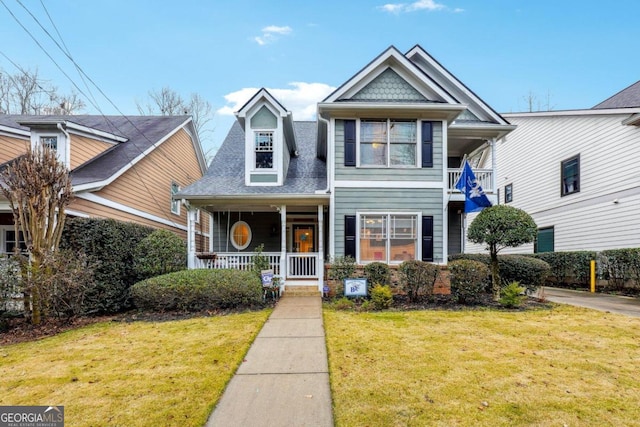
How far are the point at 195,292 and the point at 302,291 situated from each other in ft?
11.0

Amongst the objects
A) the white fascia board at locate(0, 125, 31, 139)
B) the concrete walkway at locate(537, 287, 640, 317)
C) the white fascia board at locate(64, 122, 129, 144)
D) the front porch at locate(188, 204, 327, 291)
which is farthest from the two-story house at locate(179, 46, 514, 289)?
the white fascia board at locate(0, 125, 31, 139)

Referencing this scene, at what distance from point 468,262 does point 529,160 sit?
1093 centimetres

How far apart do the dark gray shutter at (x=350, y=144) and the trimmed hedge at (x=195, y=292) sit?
15.2ft

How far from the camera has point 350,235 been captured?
1029cm

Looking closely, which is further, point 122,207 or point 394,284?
point 122,207

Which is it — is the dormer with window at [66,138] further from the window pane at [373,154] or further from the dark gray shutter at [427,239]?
the dark gray shutter at [427,239]

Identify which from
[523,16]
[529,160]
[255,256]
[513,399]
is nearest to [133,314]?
[255,256]

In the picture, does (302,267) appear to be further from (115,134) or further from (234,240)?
A: (115,134)

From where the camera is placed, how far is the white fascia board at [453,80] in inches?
444

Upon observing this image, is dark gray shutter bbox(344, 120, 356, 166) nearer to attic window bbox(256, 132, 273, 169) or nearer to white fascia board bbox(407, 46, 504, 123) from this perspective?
attic window bbox(256, 132, 273, 169)

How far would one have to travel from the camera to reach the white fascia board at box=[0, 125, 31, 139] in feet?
37.3

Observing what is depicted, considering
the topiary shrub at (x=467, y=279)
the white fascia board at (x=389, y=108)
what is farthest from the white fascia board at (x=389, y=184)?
the topiary shrub at (x=467, y=279)

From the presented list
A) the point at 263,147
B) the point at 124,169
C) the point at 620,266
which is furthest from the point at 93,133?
the point at 620,266

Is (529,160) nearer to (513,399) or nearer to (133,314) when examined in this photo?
(513,399)
